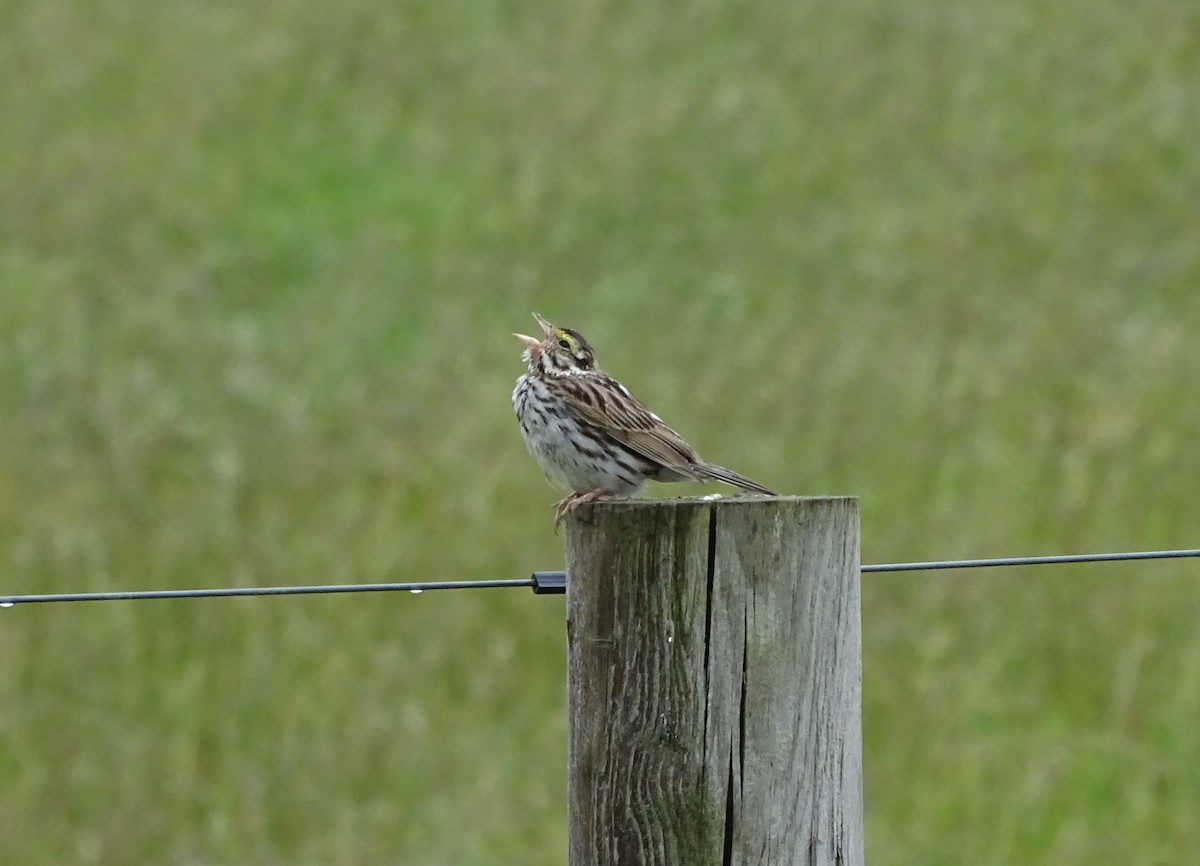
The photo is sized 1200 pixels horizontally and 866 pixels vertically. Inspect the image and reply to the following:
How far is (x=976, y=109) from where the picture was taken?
15.9 meters

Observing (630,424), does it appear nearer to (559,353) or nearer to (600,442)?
(600,442)

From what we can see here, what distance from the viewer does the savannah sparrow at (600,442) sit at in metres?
5.73

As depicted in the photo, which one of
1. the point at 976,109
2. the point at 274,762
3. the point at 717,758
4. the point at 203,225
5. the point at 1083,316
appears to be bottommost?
the point at 717,758

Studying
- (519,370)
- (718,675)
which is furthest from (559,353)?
(519,370)

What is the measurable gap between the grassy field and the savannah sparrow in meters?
1.72

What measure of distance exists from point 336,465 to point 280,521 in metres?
0.83

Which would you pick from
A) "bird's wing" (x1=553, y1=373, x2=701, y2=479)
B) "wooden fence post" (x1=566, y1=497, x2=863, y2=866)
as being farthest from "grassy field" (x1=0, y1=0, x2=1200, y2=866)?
"wooden fence post" (x1=566, y1=497, x2=863, y2=866)

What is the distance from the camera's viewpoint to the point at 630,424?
19.0 ft

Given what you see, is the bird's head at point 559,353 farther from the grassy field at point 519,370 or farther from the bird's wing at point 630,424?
the grassy field at point 519,370

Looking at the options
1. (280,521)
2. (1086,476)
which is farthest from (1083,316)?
(280,521)

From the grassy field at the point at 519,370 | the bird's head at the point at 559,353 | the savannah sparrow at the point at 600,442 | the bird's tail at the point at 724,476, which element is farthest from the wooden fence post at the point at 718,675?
the grassy field at the point at 519,370

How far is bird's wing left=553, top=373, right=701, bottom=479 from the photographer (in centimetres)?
571

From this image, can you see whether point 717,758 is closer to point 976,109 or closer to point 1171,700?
point 1171,700

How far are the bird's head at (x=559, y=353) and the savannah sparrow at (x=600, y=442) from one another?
22 cm
